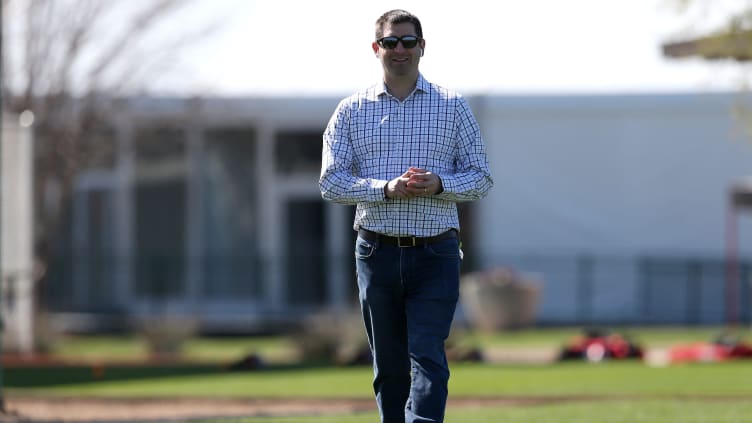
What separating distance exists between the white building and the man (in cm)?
2014

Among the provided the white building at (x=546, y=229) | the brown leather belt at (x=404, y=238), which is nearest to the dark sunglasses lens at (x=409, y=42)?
the brown leather belt at (x=404, y=238)

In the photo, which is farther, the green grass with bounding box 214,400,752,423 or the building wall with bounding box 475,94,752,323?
the building wall with bounding box 475,94,752,323

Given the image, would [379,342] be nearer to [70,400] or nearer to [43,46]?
[70,400]

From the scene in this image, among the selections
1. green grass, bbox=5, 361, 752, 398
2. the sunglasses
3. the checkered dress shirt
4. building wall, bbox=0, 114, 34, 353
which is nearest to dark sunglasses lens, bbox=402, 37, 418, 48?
the sunglasses

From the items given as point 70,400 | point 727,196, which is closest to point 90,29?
point 70,400

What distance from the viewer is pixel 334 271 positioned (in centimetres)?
2747

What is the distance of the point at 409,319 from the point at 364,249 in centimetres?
38

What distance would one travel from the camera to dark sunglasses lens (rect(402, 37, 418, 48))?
6.62 m

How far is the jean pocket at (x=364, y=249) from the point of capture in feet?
22.2

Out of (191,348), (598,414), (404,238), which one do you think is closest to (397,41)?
(404,238)

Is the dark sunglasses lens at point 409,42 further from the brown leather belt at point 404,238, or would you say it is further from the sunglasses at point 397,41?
the brown leather belt at point 404,238

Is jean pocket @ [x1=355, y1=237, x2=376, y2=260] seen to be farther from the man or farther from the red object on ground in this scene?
the red object on ground

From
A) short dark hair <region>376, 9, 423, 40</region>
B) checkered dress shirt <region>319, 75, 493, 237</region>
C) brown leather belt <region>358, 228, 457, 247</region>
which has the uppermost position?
short dark hair <region>376, 9, 423, 40</region>

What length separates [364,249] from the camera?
6.81 meters
